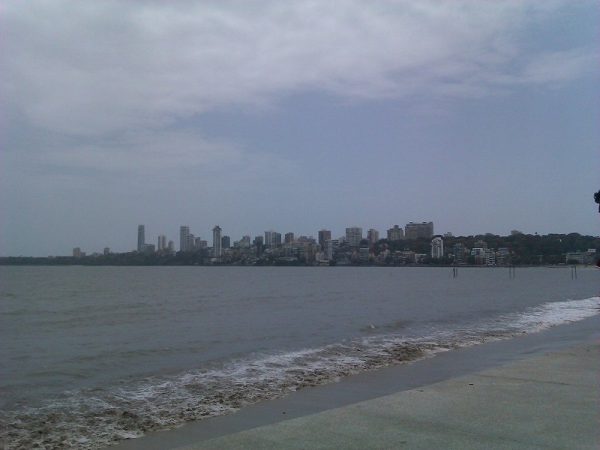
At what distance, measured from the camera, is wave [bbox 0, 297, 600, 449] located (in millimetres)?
9414

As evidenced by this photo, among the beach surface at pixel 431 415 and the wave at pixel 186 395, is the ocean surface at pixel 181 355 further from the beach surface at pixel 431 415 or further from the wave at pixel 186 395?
the beach surface at pixel 431 415

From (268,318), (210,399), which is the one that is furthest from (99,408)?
(268,318)

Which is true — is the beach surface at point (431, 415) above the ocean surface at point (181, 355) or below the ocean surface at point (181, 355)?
above

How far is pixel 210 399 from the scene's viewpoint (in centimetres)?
1147

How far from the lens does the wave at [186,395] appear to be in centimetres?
941

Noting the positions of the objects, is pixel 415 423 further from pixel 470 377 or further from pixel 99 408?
pixel 99 408

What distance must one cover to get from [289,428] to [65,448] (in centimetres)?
323

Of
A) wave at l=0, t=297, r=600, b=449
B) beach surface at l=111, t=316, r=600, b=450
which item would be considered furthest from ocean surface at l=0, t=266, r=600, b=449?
beach surface at l=111, t=316, r=600, b=450

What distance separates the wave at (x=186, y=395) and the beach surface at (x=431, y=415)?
62 centimetres

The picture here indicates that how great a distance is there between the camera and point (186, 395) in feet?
39.5

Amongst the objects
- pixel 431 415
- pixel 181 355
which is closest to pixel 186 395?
pixel 431 415

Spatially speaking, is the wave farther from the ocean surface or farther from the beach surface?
the beach surface

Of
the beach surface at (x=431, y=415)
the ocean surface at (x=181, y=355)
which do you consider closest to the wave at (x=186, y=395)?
the ocean surface at (x=181, y=355)

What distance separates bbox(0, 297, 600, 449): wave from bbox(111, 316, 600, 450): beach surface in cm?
62
